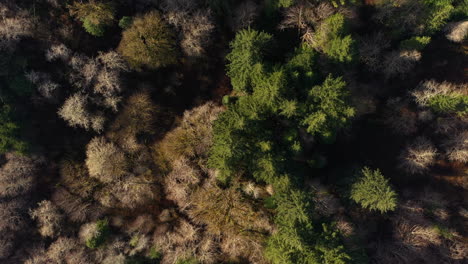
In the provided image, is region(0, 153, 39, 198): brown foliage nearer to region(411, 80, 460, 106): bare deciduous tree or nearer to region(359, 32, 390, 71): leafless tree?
region(359, 32, 390, 71): leafless tree

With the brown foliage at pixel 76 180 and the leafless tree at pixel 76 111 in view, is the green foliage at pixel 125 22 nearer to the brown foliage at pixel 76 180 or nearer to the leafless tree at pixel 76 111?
the leafless tree at pixel 76 111

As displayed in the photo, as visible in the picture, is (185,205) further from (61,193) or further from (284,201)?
(61,193)

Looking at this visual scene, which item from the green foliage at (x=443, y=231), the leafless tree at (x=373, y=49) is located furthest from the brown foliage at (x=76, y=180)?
the green foliage at (x=443, y=231)

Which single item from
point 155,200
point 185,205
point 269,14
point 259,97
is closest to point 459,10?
point 269,14

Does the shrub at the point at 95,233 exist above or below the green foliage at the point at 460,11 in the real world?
below

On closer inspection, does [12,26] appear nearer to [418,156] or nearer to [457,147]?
[418,156]

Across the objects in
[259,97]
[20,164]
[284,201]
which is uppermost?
[259,97]

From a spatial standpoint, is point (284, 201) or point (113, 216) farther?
point (113, 216)

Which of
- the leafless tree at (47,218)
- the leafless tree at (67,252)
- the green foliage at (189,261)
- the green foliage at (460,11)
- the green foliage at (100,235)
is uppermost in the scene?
the green foliage at (460,11)
